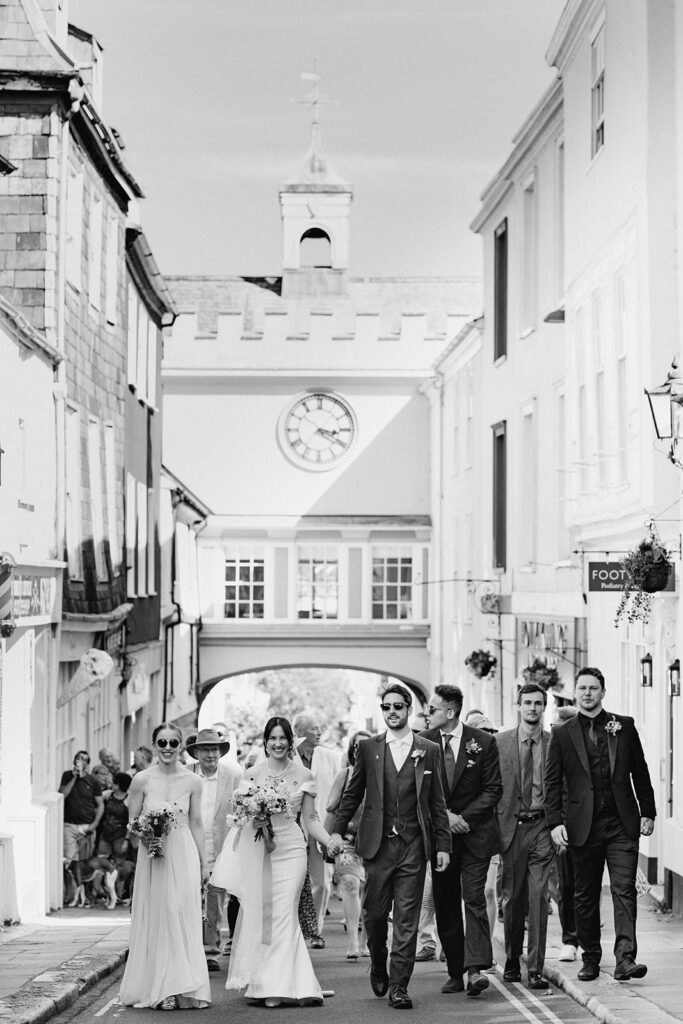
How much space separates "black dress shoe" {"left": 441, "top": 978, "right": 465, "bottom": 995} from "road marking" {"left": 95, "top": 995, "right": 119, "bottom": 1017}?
2.10 metres

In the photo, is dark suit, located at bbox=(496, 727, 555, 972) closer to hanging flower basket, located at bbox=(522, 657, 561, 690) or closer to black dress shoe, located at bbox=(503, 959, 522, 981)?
black dress shoe, located at bbox=(503, 959, 522, 981)

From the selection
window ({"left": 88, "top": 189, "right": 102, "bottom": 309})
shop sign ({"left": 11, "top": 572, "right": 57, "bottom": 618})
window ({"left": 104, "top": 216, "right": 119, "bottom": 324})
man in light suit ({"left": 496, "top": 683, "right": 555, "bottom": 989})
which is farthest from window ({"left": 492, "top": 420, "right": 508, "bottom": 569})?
man in light suit ({"left": 496, "top": 683, "right": 555, "bottom": 989})

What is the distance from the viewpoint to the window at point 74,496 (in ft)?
63.3

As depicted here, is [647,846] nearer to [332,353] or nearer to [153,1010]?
[153,1010]

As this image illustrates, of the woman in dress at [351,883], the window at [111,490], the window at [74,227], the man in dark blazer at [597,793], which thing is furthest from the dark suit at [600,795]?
the window at [111,490]

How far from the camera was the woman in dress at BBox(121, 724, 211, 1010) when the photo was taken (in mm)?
10234

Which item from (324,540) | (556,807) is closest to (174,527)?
(324,540)

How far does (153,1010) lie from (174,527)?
2369 cm

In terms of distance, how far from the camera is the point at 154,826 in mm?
10555

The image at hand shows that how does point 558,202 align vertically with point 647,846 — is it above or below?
above

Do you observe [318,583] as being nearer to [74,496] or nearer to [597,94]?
[74,496]

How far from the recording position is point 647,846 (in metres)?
16.6

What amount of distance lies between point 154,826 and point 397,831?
1599 mm

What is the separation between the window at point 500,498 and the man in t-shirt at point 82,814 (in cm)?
1232
